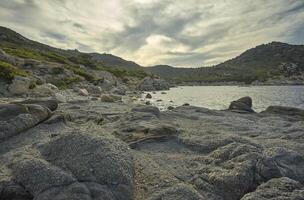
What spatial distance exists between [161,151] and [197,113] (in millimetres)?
11890

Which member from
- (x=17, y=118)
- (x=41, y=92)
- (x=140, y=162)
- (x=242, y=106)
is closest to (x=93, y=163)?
(x=140, y=162)

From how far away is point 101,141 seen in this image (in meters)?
12.6

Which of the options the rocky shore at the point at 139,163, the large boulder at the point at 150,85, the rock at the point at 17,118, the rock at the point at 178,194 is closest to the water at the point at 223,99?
the large boulder at the point at 150,85

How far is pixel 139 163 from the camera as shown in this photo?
42.5ft

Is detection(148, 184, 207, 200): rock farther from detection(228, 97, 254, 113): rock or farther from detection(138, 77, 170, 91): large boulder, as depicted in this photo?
detection(138, 77, 170, 91): large boulder

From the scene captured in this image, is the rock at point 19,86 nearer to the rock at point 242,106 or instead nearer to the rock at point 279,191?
the rock at point 242,106

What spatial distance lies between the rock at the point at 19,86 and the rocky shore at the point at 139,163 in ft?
83.5

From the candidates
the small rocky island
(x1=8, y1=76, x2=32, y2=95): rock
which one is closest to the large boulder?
(x1=8, y1=76, x2=32, y2=95): rock

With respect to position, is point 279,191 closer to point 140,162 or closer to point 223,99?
point 140,162

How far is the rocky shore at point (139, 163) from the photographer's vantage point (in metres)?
10.1

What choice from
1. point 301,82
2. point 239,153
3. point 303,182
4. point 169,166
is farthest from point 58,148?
point 301,82

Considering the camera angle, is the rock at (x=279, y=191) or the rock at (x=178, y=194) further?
the rock at (x=178, y=194)

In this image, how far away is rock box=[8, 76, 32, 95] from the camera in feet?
134

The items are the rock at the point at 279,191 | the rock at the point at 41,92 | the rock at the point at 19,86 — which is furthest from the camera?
the rock at the point at 41,92
